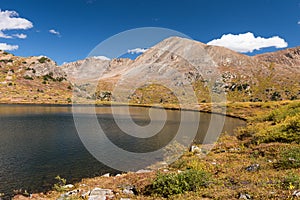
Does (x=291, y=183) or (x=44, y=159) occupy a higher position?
(x=291, y=183)

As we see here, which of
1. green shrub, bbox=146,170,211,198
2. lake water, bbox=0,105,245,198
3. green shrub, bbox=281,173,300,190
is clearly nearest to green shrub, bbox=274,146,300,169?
green shrub, bbox=281,173,300,190

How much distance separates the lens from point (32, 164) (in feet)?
116

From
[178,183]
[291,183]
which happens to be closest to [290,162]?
[291,183]

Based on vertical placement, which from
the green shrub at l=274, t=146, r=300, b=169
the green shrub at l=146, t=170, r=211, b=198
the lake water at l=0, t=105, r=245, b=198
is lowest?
the lake water at l=0, t=105, r=245, b=198

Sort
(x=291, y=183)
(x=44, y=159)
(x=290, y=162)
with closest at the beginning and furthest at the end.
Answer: (x=291, y=183)
(x=290, y=162)
(x=44, y=159)

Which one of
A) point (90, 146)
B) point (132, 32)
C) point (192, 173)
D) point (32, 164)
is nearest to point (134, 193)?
point (192, 173)

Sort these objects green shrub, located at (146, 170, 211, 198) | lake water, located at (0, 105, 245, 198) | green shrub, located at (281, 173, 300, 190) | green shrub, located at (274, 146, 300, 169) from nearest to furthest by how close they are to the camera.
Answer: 1. green shrub, located at (281, 173, 300, 190)
2. green shrub, located at (146, 170, 211, 198)
3. green shrub, located at (274, 146, 300, 169)
4. lake water, located at (0, 105, 245, 198)

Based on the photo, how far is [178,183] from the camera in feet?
57.5

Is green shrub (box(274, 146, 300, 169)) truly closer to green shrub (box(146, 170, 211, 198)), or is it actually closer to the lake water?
green shrub (box(146, 170, 211, 198))

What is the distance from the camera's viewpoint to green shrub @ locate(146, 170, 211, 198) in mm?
17203

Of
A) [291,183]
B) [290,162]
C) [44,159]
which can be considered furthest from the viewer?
[44,159]

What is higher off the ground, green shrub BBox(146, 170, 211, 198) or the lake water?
green shrub BBox(146, 170, 211, 198)

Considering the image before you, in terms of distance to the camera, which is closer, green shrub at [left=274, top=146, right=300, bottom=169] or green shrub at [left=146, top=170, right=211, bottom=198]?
green shrub at [left=146, top=170, right=211, bottom=198]

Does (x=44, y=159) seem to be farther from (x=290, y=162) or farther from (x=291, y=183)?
(x=291, y=183)
